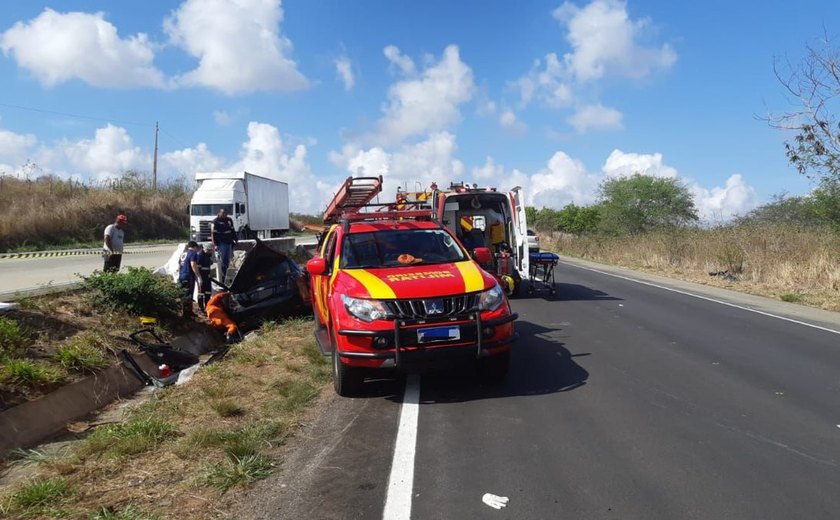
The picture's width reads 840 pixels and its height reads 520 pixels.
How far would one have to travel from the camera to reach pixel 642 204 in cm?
4078

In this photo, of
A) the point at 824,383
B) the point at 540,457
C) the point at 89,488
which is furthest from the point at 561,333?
the point at 89,488

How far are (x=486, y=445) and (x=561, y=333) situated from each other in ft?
16.8

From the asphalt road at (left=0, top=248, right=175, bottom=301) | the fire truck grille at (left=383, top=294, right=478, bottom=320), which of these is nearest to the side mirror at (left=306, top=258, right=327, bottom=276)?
the fire truck grille at (left=383, top=294, right=478, bottom=320)

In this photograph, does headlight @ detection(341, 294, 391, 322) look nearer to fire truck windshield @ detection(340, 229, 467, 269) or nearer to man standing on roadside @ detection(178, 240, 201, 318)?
fire truck windshield @ detection(340, 229, 467, 269)

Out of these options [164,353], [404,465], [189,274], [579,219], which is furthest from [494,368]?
[579,219]

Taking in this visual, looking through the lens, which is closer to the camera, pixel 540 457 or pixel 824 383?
pixel 540 457

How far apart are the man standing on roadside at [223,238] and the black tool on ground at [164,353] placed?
3688 millimetres

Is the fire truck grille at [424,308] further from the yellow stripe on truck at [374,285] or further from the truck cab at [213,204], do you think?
the truck cab at [213,204]

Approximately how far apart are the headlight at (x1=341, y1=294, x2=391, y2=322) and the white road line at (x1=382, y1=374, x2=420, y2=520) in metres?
0.91

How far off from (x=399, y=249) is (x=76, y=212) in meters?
35.3

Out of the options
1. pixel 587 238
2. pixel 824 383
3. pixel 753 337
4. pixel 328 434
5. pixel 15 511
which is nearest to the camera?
pixel 15 511

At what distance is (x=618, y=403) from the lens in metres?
5.93

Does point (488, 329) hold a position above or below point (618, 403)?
above

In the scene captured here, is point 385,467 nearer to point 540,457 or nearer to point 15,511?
point 540,457
